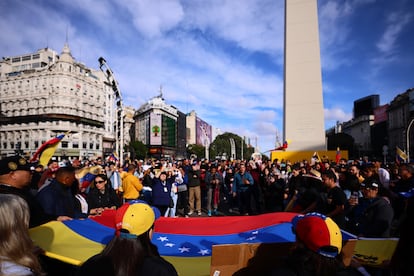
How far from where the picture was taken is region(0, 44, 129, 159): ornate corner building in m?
84.3

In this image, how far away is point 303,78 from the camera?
22734 mm

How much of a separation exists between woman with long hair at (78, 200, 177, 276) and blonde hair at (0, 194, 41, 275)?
1.03ft

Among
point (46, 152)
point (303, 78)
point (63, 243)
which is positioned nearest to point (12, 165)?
point (63, 243)

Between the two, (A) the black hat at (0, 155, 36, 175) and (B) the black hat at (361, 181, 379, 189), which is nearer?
(A) the black hat at (0, 155, 36, 175)

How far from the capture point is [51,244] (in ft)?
10.2

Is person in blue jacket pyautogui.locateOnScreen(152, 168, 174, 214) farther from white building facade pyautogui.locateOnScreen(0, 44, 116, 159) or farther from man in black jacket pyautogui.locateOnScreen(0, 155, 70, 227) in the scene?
white building facade pyautogui.locateOnScreen(0, 44, 116, 159)

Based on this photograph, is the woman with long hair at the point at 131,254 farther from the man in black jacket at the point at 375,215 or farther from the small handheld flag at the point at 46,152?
the small handheld flag at the point at 46,152

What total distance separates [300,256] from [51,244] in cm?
265

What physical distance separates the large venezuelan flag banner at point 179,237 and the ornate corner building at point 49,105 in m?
82.2

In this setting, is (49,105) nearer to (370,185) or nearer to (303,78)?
(303,78)

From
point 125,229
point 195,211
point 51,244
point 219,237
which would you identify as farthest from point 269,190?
point 125,229

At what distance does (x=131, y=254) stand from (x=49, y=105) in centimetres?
9509

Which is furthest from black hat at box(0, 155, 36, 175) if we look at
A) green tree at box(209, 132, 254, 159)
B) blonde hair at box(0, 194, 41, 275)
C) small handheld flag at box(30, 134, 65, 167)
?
green tree at box(209, 132, 254, 159)

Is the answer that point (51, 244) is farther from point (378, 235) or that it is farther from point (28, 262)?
point (378, 235)
